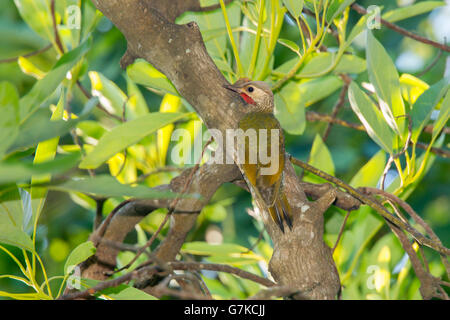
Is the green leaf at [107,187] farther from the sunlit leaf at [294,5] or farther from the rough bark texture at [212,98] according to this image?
the sunlit leaf at [294,5]

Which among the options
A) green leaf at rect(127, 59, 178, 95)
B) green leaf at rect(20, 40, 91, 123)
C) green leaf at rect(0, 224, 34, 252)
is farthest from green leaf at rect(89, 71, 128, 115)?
green leaf at rect(20, 40, 91, 123)

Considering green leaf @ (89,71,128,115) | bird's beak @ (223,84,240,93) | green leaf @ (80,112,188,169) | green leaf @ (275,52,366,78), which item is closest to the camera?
green leaf @ (80,112,188,169)

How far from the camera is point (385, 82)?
125 cm

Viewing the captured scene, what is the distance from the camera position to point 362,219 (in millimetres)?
1459

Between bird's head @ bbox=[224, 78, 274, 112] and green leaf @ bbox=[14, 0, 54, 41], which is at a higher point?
green leaf @ bbox=[14, 0, 54, 41]

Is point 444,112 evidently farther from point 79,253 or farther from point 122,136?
point 79,253

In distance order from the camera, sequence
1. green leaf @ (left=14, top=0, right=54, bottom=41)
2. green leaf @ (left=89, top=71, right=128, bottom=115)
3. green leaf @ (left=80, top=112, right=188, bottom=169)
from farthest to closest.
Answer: green leaf @ (left=89, top=71, right=128, bottom=115), green leaf @ (left=14, top=0, right=54, bottom=41), green leaf @ (left=80, top=112, right=188, bottom=169)

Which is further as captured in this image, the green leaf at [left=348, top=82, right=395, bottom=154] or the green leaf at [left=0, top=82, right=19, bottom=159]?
the green leaf at [left=348, top=82, right=395, bottom=154]

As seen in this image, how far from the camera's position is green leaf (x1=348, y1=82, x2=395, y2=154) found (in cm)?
122

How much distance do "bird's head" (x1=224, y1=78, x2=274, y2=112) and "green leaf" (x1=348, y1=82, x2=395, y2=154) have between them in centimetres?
22

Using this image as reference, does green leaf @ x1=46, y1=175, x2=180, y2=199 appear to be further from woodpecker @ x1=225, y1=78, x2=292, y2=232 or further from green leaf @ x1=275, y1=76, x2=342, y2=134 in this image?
green leaf @ x1=275, y1=76, x2=342, y2=134

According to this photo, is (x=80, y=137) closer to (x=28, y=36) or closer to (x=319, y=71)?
(x=28, y=36)

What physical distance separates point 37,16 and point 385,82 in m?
1.01

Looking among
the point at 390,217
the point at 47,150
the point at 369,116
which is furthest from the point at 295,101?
the point at 47,150
